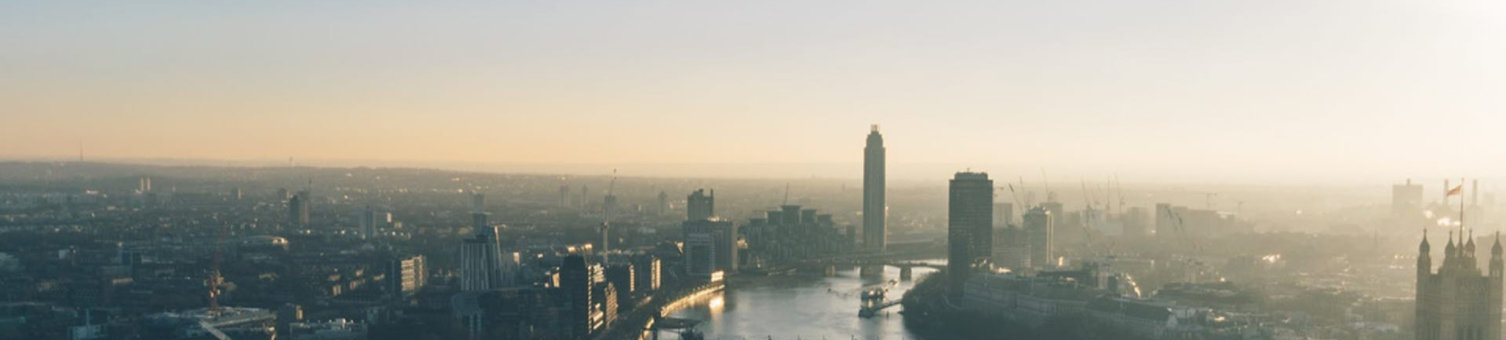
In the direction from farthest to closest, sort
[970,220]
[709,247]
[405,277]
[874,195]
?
[874,195], [709,247], [970,220], [405,277]

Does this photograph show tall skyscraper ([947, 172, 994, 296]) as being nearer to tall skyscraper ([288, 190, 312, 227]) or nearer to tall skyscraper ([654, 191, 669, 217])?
tall skyscraper ([288, 190, 312, 227])

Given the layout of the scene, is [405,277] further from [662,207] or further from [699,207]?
[662,207]

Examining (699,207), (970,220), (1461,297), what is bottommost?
(699,207)

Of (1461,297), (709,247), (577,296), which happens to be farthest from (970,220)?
(1461,297)

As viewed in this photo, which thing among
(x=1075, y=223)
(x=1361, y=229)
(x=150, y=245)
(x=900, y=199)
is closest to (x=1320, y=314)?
(x=1361, y=229)

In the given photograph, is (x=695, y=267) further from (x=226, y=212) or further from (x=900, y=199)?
(x=900, y=199)

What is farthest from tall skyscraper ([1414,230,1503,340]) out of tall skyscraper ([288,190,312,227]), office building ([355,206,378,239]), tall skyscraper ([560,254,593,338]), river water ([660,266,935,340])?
tall skyscraper ([288,190,312,227])

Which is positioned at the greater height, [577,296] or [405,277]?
[577,296]
